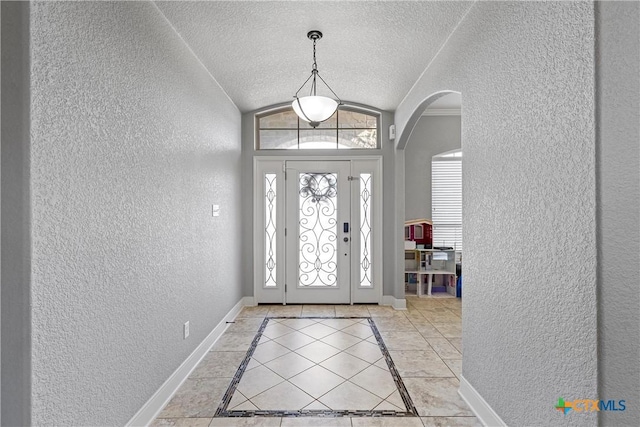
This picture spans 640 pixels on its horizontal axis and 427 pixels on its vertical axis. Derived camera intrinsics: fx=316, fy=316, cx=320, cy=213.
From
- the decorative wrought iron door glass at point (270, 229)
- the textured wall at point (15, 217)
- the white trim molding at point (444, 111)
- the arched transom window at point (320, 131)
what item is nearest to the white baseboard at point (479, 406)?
the textured wall at point (15, 217)

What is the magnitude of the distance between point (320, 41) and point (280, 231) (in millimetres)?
2508

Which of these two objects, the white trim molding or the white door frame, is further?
the white trim molding

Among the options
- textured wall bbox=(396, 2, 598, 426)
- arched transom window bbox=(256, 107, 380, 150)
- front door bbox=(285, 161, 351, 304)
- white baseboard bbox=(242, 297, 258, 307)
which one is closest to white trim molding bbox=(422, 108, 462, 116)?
arched transom window bbox=(256, 107, 380, 150)

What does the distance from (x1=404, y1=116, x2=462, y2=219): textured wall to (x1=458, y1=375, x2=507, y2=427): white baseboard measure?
10.2 feet

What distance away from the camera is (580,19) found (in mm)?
1174

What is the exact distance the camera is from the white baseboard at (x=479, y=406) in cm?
175

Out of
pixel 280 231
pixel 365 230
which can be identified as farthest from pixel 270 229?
pixel 365 230

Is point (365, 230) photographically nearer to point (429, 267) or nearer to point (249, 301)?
point (429, 267)

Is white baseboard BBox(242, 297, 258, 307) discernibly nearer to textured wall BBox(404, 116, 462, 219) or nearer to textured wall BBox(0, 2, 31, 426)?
textured wall BBox(404, 116, 462, 219)

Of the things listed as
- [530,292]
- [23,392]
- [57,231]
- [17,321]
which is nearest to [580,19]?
[530,292]

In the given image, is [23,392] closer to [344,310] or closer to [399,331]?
[399,331]

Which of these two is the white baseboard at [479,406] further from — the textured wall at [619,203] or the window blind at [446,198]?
the window blind at [446,198]

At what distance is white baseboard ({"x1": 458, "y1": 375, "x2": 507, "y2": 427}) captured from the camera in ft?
5.74

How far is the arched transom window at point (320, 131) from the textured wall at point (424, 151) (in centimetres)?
91
